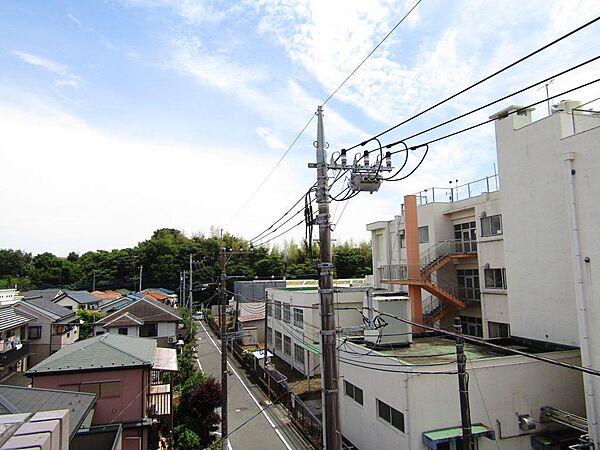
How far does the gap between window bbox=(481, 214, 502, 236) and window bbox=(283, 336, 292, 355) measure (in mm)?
14262

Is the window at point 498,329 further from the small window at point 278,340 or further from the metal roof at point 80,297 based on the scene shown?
the metal roof at point 80,297

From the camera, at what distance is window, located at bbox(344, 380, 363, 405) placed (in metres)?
13.6

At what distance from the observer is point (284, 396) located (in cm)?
1944

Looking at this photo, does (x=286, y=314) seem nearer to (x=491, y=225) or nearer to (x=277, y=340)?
(x=277, y=340)

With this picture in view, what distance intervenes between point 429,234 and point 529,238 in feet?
27.0

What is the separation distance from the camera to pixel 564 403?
1195cm

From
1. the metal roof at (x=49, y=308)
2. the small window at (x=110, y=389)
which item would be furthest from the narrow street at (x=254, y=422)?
the metal roof at (x=49, y=308)

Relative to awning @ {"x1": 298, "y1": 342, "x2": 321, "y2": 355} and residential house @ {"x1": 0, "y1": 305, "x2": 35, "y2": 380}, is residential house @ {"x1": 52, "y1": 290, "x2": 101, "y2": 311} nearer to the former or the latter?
residential house @ {"x1": 0, "y1": 305, "x2": 35, "y2": 380}

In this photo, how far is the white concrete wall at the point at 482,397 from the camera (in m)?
10.7

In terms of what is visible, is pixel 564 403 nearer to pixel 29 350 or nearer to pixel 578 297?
pixel 578 297

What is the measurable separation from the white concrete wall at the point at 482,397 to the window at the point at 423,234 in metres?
11.4

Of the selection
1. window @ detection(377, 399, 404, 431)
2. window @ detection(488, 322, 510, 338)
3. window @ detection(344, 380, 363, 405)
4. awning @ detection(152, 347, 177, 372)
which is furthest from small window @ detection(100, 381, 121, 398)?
window @ detection(488, 322, 510, 338)

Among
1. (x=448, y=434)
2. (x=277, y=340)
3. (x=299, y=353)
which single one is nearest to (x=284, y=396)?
(x=299, y=353)

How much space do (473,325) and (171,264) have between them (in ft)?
154
